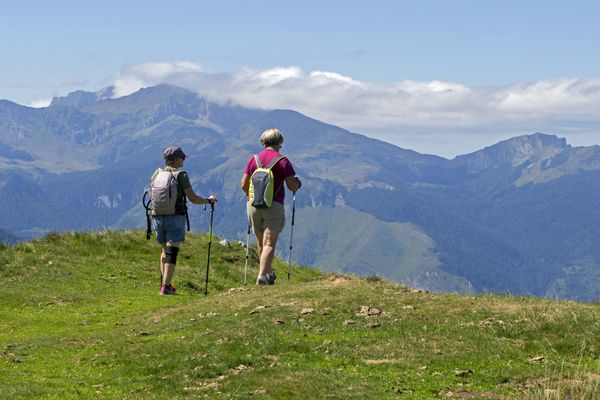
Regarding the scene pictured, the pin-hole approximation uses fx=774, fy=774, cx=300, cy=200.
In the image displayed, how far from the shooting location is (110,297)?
887 inches

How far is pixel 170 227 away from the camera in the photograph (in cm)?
2183

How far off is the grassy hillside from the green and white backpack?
7.67 ft

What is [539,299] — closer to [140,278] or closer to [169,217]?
[169,217]

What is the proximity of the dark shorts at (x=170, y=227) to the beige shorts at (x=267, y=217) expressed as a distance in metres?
2.04

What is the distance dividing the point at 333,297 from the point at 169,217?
6.23m

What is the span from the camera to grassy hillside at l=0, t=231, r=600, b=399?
10883mm

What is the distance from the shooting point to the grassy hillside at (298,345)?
10.9m

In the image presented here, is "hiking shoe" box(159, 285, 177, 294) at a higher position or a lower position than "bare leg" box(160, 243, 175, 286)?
lower

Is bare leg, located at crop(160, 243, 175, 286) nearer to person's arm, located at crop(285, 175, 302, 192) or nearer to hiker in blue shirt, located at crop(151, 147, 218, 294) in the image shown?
hiker in blue shirt, located at crop(151, 147, 218, 294)

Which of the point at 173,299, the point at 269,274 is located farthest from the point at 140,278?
the point at 269,274

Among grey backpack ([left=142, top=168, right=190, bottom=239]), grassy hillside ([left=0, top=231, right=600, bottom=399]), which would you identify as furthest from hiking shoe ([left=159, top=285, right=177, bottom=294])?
grey backpack ([left=142, top=168, right=190, bottom=239])

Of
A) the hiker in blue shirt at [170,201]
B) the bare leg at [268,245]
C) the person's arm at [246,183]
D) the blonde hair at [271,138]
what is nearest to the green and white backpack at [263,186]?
the blonde hair at [271,138]

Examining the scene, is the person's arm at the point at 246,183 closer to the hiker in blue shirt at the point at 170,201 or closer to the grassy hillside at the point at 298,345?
the hiker in blue shirt at the point at 170,201

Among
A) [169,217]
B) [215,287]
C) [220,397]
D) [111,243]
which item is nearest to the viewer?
[220,397]
